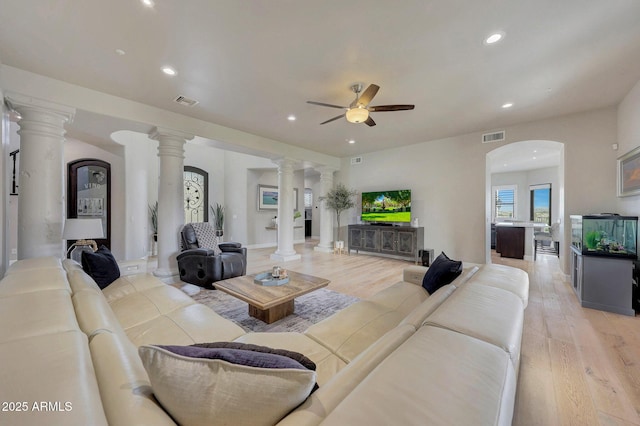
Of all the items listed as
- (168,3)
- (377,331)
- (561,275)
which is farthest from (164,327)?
(561,275)

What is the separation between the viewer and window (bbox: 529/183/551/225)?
7758mm

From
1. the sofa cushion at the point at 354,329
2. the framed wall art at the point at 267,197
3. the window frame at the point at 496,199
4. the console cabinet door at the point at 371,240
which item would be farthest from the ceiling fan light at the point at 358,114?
the window frame at the point at 496,199

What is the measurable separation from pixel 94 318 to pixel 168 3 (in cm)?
227

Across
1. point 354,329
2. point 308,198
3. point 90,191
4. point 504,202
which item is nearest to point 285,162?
point 90,191

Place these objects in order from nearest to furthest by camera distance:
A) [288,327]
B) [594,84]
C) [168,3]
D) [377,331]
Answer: [377,331], [168,3], [288,327], [594,84]

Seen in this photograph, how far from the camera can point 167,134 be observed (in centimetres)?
398

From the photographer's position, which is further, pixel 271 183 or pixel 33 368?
pixel 271 183

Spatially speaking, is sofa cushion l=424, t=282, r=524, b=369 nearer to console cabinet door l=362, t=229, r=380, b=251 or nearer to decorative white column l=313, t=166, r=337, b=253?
console cabinet door l=362, t=229, r=380, b=251

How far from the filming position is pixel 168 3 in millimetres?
1883

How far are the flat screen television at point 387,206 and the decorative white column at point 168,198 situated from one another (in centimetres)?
451

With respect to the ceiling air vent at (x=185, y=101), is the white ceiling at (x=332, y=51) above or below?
above

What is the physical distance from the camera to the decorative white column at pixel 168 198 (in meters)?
4.07

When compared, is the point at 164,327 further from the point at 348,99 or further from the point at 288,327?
the point at 348,99

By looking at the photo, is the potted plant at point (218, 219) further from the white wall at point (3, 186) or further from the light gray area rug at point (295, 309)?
the white wall at point (3, 186)
